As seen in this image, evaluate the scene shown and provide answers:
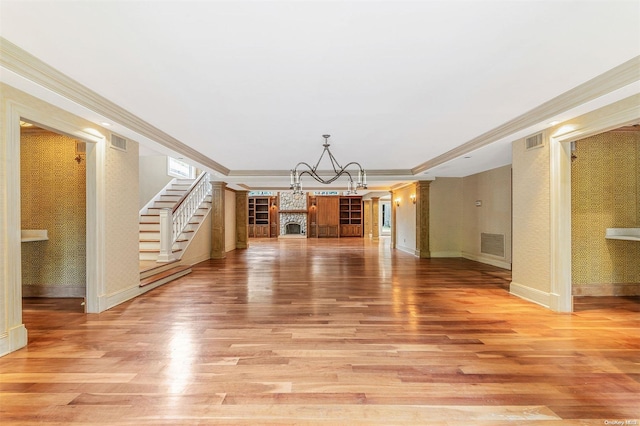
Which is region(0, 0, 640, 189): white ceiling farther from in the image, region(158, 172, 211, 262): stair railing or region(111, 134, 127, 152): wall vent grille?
region(158, 172, 211, 262): stair railing

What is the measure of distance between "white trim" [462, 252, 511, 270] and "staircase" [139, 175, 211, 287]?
7.55 m

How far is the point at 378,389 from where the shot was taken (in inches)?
85.7

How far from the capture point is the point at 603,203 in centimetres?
448

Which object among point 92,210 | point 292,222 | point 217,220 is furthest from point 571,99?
point 292,222

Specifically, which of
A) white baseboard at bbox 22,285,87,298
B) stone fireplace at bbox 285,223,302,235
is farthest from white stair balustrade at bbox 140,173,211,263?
stone fireplace at bbox 285,223,302,235

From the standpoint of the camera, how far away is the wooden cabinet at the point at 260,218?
17.6 metres

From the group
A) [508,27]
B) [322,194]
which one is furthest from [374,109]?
[322,194]

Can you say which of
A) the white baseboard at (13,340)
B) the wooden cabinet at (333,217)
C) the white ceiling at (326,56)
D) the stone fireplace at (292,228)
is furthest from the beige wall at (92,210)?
the stone fireplace at (292,228)

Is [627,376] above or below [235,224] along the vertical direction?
below

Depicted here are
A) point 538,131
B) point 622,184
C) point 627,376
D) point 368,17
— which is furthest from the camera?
point 622,184

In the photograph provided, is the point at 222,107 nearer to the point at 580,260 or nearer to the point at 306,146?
the point at 306,146

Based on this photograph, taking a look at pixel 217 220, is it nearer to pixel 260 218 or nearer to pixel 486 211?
pixel 486 211

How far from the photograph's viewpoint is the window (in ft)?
31.7

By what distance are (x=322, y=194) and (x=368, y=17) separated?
1544 centimetres
